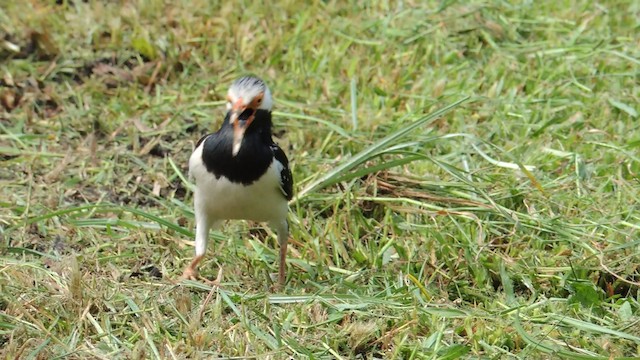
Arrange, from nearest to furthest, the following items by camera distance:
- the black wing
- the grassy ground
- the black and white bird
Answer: the grassy ground, the black and white bird, the black wing

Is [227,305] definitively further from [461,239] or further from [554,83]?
[554,83]

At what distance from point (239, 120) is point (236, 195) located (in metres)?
0.35

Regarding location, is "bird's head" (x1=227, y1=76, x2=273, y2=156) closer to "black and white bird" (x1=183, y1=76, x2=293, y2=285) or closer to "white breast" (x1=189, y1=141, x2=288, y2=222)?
"black and white bird" (x1=183, y1=76, x2=293, y2=285)

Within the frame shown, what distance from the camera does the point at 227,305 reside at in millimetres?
4691

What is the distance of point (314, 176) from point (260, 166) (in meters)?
1.28

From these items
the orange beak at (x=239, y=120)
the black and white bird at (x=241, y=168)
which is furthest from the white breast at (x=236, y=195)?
the orange beak at (x=239, y=120)

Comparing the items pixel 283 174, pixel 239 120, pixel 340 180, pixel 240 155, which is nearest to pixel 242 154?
pixel 240 155

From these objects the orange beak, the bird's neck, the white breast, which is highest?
the orange beak

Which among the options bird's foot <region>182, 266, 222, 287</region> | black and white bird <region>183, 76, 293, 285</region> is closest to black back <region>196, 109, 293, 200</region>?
black and white bird <region>183, 76, 293, 285</region>

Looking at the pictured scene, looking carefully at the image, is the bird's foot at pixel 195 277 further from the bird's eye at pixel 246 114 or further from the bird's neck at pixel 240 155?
the bird's eye at pixel 246 114

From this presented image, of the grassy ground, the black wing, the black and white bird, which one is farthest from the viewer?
the black wing

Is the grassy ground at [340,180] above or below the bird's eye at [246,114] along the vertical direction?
below

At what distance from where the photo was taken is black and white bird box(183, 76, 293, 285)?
4.66 meters

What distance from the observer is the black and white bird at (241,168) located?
4.66 metres
